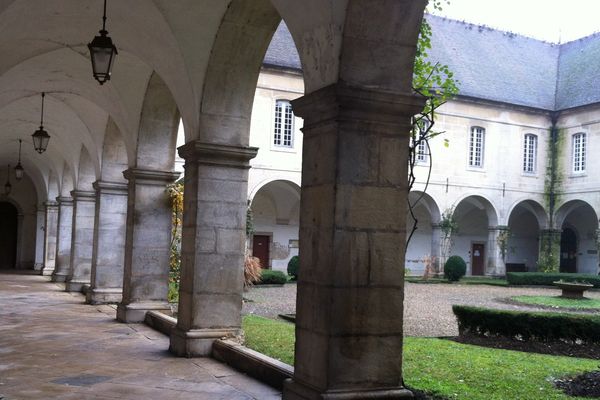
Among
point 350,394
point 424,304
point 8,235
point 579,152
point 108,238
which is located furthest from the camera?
point 579,152

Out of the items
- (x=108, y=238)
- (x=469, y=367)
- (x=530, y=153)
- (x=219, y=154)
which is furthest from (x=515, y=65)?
(x=219, y=154)

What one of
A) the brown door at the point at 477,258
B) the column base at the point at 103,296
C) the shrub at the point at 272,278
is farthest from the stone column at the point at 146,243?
the brown door at the point at 477,258

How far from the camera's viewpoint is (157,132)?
8.87 metres

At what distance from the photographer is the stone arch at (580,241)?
27438mm

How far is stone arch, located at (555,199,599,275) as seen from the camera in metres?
27.4

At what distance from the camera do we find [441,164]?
2475 centimetres

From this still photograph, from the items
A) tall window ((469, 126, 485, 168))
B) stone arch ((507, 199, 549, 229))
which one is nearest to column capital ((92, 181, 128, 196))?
tall window ((469, 126, 485, 168))

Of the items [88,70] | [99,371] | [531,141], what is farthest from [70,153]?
[531,141]

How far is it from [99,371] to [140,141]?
12.9ft

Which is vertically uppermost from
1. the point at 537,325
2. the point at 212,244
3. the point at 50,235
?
the point at 212,244

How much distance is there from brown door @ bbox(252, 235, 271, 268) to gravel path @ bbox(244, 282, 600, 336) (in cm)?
467

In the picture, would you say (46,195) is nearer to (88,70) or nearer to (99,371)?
(88,70)

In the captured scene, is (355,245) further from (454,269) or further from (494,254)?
(494,254)

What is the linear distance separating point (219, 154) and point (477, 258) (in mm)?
24151
